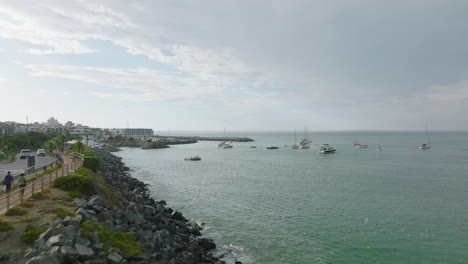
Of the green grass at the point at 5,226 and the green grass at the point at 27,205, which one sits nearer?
the green grass at the point at 5,226

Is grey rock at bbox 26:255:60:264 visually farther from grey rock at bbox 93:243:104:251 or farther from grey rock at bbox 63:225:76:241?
grey rock at bbox 93:243:104:251

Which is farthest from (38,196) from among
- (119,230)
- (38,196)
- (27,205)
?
(119,230)

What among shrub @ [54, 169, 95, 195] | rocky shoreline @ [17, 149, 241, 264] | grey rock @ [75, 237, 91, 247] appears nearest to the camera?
rocky shoreline @ [17, 149, 241, 264]

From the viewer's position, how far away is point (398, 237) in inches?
870

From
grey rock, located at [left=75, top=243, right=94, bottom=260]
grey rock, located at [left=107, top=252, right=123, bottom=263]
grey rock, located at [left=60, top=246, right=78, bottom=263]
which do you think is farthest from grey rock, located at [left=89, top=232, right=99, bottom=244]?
grey rock, located at [left=60, top=246, right=78, bottom=263]

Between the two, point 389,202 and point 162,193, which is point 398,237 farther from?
point 162,193

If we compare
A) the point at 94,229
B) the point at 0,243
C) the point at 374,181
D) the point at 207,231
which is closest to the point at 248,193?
the point at 207,231

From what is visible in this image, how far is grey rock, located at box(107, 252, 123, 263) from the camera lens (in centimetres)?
1125

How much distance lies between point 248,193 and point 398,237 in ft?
64.1

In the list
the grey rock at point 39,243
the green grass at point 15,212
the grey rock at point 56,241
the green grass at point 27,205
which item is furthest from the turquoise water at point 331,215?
the green grass at point 27,205

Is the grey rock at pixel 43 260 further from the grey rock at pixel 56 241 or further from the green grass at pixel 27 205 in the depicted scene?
the green grass at pixel 27 205

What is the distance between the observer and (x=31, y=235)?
11.8 meters

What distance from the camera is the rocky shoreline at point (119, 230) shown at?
1042cm

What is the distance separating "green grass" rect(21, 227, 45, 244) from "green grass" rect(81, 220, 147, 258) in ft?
5.53
